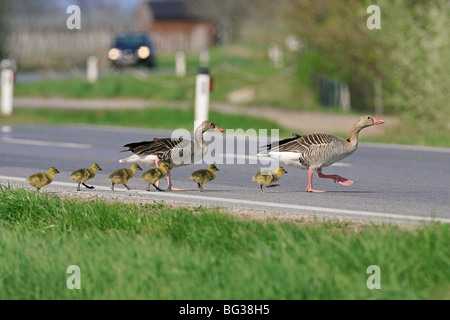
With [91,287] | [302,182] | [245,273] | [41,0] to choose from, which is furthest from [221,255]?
[41,0]

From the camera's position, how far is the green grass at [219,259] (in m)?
6.70

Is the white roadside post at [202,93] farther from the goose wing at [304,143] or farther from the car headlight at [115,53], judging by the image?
the car headlight at [115,53]

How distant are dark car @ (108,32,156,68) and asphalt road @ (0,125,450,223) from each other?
31.8m

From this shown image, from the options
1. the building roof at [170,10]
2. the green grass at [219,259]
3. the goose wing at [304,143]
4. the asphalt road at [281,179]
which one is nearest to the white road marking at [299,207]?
the asphalt road at [281,179]

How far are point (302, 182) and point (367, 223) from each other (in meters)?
3.87

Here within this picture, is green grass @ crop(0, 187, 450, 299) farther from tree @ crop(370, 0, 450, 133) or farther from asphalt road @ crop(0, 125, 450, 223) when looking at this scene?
tree @ crop(370, 0, 450, 133)

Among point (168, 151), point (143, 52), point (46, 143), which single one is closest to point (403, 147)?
point (46, 143)

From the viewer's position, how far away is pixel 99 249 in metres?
7.67

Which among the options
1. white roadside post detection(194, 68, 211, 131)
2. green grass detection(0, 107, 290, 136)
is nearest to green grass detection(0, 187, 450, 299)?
white roadside post detection(194, 68, 211, 131)

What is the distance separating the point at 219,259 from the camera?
23.8ft

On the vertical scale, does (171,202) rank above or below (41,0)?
below

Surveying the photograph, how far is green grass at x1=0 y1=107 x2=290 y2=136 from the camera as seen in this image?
878 inches

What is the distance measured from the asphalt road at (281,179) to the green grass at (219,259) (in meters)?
1.08
